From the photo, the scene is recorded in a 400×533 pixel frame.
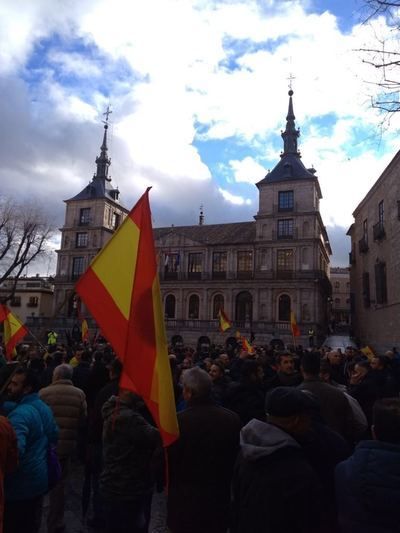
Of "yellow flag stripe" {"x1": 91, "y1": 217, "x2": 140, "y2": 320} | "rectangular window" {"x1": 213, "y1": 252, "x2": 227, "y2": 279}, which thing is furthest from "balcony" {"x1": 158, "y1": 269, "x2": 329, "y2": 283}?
"yellow flag stripe" {"x1": 91, "y1": 217, "x2": 140, "y2": 320}

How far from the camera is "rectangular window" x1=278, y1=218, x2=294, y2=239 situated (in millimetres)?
41688

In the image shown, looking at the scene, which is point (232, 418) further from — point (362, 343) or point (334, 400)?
point (362, 343)

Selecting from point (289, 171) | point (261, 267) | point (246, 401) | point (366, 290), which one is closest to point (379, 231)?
point (366, 290)

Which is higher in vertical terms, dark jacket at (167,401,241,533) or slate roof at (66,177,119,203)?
slate roof at (66,177,119,203)

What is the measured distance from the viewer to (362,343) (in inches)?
1387

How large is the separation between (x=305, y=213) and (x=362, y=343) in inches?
535

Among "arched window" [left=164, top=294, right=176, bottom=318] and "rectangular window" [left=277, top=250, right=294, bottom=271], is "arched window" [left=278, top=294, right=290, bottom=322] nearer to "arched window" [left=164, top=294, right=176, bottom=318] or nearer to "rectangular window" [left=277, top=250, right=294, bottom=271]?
"rectangular window" [left=277, top=250, right=294, bottom=271]

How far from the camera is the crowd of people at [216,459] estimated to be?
7.31 feet

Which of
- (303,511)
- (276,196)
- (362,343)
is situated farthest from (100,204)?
(303,511)

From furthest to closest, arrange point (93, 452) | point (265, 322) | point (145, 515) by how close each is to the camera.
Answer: point (265, 322) < point (93, 452) < point (145, 515)

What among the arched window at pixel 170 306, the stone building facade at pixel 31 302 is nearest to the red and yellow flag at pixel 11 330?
the arched window at pixel 170 306

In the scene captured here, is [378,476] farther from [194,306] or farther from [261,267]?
[194,306]

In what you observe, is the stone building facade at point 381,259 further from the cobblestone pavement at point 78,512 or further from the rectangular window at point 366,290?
the cobblestone pavement at point 78,512

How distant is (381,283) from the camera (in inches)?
1040
